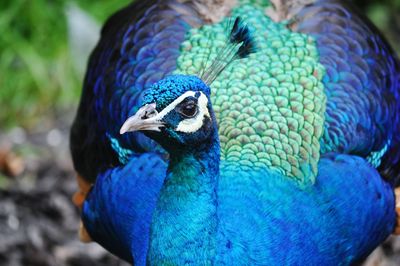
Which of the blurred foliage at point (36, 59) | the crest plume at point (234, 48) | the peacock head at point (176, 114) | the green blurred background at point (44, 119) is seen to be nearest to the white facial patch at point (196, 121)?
the peacock head at point (176, 114)

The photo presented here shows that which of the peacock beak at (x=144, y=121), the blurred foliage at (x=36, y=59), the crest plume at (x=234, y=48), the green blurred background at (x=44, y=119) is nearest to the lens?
the peacock beak at (x=144, y=121)

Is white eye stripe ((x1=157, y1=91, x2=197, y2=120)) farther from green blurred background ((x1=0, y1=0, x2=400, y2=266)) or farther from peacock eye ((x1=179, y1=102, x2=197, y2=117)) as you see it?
green blurred background ((x1=0, y1=0, x2=400, y2=266))

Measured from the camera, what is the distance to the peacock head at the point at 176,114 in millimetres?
2162

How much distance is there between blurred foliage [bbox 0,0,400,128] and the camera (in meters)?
4.91

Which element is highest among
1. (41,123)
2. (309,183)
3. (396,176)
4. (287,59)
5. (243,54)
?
(243,54)

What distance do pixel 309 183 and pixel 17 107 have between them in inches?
101

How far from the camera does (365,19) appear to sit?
3314mm

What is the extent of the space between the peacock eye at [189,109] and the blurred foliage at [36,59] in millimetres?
2767

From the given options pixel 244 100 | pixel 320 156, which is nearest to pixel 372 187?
pixel 320 156

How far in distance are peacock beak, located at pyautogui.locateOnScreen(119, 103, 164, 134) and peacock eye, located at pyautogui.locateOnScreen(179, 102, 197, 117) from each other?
0.22ft

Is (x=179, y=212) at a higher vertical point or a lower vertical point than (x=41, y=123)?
higher

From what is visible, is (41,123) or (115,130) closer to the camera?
(115,130)

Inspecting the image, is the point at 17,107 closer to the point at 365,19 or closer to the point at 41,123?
the point at 41,123

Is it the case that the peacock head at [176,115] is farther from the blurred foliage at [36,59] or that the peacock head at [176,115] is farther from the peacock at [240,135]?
the blurred foliage at [36,59]
